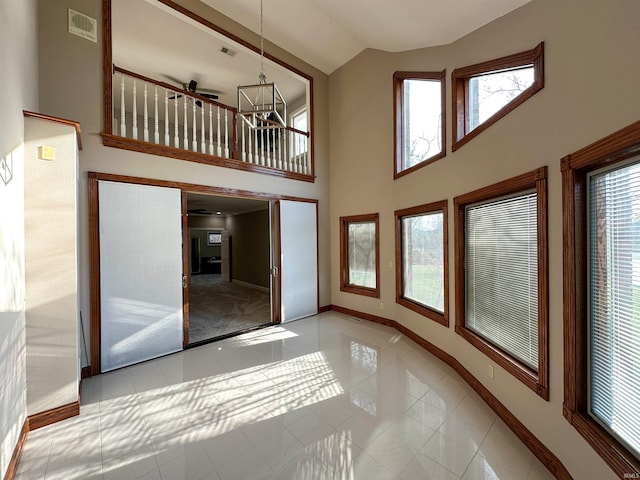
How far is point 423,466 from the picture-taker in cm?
176

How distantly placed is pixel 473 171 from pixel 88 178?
4.03 meters

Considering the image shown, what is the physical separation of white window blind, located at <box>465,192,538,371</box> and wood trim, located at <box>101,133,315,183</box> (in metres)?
3.09

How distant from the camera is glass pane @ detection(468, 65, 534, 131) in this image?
2.30m

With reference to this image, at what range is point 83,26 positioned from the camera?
9.74 feet

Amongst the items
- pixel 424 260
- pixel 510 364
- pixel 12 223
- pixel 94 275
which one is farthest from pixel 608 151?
pixel 94 275

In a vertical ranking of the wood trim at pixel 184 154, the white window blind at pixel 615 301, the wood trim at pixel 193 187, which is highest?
the wood trim at pixel 184 154

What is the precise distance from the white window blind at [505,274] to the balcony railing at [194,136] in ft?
9.95

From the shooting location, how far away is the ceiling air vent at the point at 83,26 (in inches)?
115

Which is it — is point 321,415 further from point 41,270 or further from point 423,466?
point 41,270

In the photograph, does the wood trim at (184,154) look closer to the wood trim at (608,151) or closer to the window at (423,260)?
the window at (423,260)

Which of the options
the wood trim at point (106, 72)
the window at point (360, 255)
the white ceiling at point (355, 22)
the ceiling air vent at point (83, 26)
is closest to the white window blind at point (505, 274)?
the white ceiling at point (355, 22)

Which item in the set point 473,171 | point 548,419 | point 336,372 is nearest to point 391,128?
point 473,171

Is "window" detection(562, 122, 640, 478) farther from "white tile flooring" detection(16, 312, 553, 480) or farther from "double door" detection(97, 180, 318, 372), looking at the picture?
"double door" detection(97, 180, 318, 372)

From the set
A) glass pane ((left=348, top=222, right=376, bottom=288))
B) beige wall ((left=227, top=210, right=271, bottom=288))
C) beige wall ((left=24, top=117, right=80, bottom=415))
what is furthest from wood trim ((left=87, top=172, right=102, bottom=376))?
beige wall ((left=227, top=210, right=271, bottom=288))
